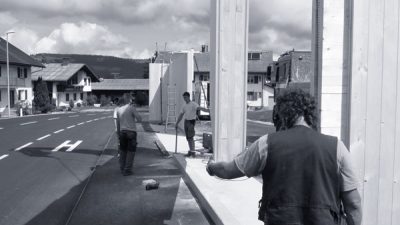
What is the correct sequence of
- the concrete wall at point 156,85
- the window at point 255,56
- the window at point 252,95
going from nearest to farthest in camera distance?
1. the concrete wall at point 156,85
2. the window at point 252,95
3. the window at point 255,56

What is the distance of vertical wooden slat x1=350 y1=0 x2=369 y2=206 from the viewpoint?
3348 mm

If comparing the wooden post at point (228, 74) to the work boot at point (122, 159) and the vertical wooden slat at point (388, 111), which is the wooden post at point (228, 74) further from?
the vertical wooden slat at point (388, 111)

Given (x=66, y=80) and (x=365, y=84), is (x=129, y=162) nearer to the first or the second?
(x=365, y=84)

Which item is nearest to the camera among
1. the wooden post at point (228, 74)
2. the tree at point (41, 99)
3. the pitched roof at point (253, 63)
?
the wooden post at point (228, 74)

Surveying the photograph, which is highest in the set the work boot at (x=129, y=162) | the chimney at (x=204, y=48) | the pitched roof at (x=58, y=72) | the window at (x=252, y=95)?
the chimney at (x=204, y=48)

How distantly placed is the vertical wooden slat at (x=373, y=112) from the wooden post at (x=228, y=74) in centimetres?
342

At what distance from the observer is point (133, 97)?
32.6ft

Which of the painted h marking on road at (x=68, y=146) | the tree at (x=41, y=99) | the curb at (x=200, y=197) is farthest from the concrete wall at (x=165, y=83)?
the tree at (x=41, y=99)

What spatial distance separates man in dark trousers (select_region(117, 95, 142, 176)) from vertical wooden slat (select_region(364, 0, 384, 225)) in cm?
654

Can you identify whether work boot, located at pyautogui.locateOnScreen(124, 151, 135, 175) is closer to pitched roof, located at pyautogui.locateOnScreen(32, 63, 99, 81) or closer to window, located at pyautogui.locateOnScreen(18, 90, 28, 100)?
window, located at pyautogui.locateOnScreen(18, 90, 28, 100)

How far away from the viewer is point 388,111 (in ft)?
11.5

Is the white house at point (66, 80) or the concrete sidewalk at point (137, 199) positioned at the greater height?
the white house at point (66, 80)

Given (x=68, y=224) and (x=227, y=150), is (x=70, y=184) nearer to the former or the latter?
(x=68, y=224)

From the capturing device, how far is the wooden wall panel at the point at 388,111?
344 cm
